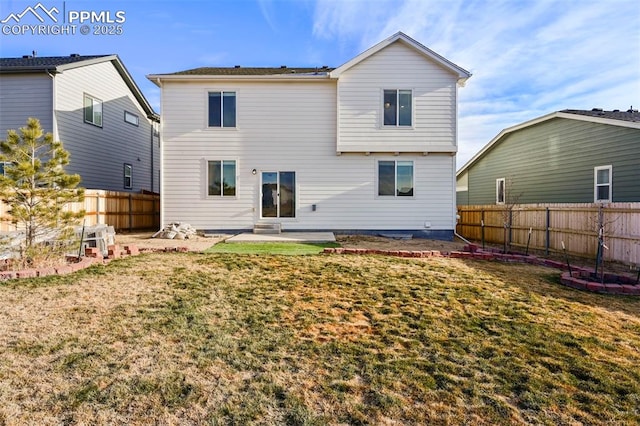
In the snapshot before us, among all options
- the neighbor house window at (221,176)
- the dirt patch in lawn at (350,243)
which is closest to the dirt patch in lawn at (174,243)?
the dirt patch in lawn at (350,243)

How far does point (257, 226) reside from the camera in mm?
12281

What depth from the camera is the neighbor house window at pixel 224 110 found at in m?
12.4

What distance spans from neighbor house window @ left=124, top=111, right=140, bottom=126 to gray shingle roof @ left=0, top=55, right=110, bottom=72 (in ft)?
9.84

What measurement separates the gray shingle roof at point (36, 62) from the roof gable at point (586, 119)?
2017 centimetres

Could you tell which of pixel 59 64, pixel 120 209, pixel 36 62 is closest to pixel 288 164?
pixel 120 209

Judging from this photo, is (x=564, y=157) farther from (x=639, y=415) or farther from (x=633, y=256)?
(x=639, y=415)

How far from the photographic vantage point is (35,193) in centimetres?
633

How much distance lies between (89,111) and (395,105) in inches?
527

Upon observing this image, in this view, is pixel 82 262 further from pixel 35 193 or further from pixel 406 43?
pixel 406 43

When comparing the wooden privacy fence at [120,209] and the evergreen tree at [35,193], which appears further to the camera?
the wooden privacy fence at [120,209]

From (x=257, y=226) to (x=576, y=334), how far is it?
10.1 meters

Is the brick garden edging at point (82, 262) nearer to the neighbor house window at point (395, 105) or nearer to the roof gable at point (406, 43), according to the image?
the roof gable at point (406, 43)

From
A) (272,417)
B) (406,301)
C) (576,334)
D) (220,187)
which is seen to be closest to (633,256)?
(576,334)

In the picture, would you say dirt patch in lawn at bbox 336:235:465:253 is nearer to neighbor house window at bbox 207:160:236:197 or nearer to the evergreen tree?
neighbor house window at bbox 207:160:236:197
